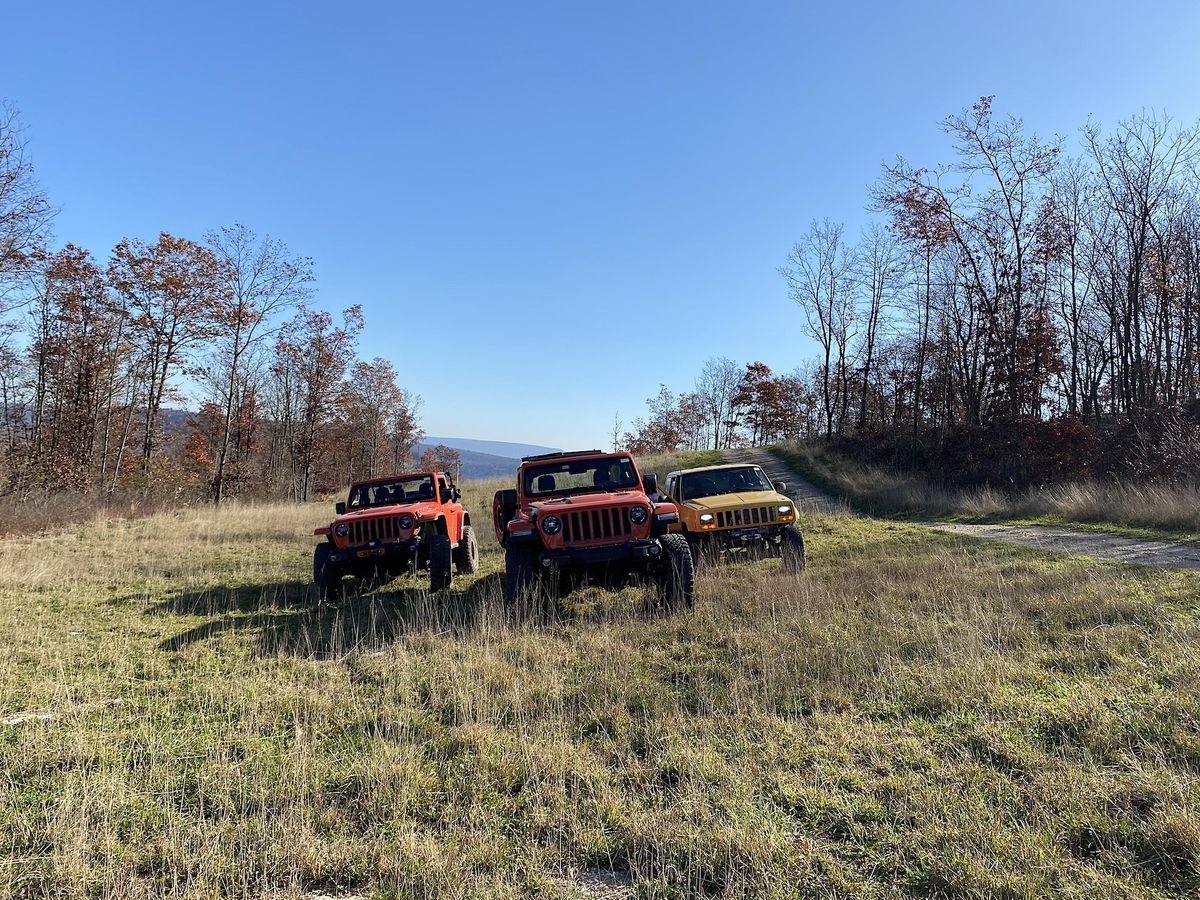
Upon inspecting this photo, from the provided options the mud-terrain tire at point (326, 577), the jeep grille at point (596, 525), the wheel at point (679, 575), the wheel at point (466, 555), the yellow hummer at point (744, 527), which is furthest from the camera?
the wheel at point (466, 555)

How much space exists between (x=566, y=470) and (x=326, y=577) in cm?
386

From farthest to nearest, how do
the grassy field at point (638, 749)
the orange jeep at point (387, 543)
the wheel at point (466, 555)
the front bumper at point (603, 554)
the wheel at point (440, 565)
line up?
the wheel at point (466, 555) → the orange jeep at point (387, 543) → the wheel at point (440, 565) → the front bumper at point (603, 554) → the grassy field at point (638, 749)

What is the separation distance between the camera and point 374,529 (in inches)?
348

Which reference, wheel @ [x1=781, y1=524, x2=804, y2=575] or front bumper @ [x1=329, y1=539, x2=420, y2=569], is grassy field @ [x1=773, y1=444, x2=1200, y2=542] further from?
front bumper @ [x1=329, y1=539, x2=420, y2=569]

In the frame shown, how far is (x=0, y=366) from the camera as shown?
67.7ft

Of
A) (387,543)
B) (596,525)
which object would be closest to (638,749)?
(596,525)

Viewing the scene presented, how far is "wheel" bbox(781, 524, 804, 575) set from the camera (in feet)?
28.8

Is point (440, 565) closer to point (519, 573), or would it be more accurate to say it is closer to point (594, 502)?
point (519, 573)

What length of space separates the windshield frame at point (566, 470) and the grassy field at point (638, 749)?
195 centimetres

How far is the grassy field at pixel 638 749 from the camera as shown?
2543mm

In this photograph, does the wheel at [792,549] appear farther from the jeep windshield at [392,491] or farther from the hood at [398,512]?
the jeep windshield at [392,491]

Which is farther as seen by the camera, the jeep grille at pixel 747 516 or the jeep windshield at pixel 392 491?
the jeep windshield at pixel 392 491

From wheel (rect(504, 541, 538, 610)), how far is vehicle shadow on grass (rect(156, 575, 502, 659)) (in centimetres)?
26

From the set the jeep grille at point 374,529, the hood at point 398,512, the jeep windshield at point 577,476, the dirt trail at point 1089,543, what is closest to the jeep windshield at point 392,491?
the hood at point 398,512
